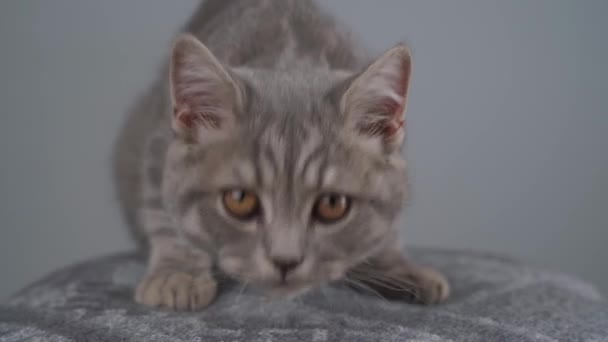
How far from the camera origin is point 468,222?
6.93 feet

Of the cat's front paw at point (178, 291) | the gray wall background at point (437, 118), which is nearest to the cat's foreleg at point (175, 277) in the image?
the cat's front paw at point (178, 291)

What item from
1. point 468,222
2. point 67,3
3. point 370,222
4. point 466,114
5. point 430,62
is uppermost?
point 67,3

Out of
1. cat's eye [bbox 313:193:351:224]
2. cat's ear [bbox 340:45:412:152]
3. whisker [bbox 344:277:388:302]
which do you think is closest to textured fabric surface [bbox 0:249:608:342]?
whisker [bbox 344:277:388:302]

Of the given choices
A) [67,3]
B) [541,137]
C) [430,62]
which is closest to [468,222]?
[541,137]

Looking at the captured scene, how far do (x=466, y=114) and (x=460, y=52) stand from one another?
202mm

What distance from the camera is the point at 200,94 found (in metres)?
0.99

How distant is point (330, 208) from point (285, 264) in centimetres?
11

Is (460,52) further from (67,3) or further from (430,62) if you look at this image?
(67,3)

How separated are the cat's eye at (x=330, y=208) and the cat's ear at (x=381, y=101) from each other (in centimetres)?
12

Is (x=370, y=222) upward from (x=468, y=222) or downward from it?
upward

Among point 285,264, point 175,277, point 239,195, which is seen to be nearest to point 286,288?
point 285,264

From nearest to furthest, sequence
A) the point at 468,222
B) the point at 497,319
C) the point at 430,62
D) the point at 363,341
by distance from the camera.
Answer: the point at 363,341 → the point at 497,319 → the point at 430,62 → the point at 468,222

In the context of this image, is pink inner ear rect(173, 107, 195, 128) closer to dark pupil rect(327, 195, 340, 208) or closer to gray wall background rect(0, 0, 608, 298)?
dark pupil rect(327, 195, 340, 208)

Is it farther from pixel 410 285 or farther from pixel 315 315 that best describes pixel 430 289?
pixel 315 315
